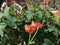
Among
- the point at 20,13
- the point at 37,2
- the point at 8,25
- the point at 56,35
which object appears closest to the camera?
the point at 8,25

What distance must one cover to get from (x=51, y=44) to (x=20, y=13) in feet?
1.07

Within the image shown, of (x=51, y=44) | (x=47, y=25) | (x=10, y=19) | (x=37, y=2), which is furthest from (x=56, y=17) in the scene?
(x=37, y=2)

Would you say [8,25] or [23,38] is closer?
[8,25]

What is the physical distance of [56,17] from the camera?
1610 mm

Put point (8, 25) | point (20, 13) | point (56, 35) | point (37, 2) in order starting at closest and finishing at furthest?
point (8, 25)
point (56, 35)
point (20, 13)
point (37, 2)

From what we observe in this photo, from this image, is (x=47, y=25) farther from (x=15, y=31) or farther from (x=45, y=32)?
(x=15, y=31)

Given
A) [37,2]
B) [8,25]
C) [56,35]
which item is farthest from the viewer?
[37,2]

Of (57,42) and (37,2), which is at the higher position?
Result: (37,2)

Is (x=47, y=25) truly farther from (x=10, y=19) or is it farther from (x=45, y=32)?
(x=10, y=19)

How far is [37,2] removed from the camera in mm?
2141

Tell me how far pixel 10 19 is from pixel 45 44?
0.90 ft

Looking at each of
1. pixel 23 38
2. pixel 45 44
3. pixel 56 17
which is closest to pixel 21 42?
pixel 23 38

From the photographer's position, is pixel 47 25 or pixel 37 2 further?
pixel 37 2

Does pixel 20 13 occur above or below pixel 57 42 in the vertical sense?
above
